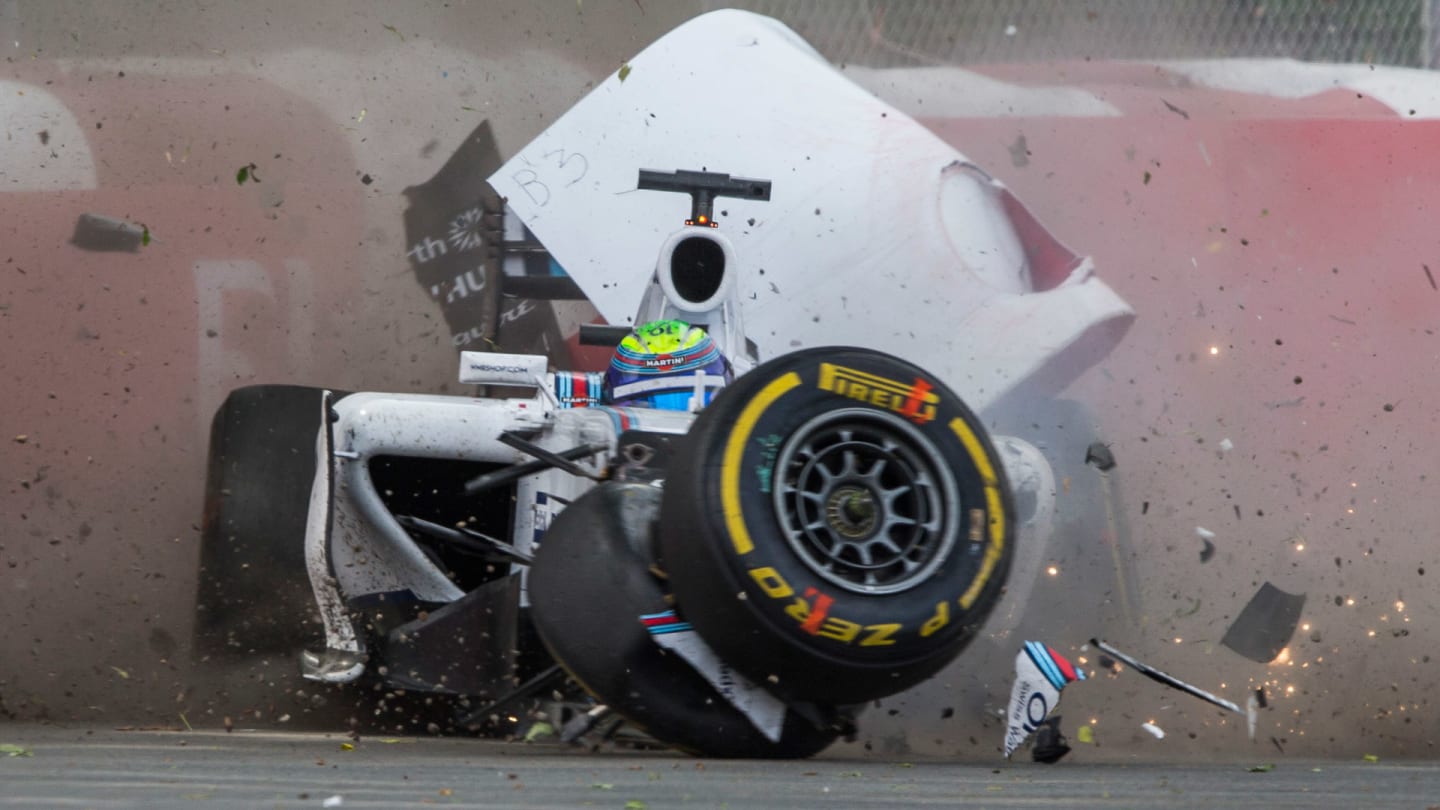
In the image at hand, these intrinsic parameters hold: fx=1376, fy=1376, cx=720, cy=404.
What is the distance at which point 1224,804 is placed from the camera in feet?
7.66

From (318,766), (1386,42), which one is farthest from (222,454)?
(1386,42)

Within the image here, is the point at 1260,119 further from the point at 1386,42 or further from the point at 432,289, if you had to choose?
the point at 432,289

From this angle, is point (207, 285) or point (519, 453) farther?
point (207, 285)

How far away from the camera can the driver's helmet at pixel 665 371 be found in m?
3.69

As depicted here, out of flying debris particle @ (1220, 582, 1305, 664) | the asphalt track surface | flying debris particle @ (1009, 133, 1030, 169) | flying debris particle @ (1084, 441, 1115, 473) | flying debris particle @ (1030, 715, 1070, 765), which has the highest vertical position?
flying debris particle @ (1009, 133, 1030, 169)

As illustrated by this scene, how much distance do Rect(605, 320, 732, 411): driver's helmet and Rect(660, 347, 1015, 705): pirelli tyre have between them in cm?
87

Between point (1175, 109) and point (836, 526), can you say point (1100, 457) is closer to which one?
point (1175, 109)

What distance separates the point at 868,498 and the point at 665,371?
103 cm

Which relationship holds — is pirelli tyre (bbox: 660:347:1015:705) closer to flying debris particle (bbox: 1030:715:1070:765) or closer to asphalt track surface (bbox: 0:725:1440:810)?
asphalt track surface (bbox: 0:725:1440:810)

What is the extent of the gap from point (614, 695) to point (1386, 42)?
15.1ft

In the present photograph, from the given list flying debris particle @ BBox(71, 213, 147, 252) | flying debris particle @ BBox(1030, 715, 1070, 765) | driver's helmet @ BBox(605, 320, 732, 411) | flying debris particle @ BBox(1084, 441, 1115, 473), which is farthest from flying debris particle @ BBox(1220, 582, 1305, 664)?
flying debris particle @ BBox(71, 213, 147, 252)

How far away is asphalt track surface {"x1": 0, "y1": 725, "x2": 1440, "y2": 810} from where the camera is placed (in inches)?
84.5

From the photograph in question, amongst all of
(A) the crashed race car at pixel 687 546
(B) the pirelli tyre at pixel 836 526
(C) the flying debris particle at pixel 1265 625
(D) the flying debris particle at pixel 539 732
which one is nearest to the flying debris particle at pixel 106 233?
(A) the crashed race car at pixel 687 546

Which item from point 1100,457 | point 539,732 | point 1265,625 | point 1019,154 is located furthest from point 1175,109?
point 539,732
